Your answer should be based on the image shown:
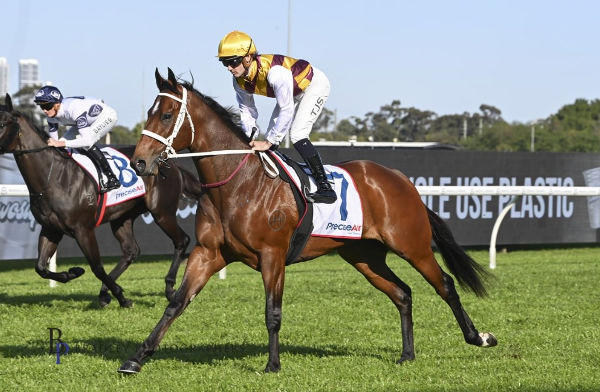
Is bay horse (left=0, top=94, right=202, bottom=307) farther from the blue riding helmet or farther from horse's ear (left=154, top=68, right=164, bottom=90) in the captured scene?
horse's ear (left=154, top=68, right=164, bottom=90)

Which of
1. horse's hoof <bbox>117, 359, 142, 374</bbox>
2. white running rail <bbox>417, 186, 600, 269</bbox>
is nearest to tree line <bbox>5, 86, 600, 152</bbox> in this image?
white running rail <bbox>417, 186, 600, 269</bbox>

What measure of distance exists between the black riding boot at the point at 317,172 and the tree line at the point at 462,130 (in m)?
35.5

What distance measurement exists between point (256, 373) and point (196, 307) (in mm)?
2987

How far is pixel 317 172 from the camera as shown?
5781mm

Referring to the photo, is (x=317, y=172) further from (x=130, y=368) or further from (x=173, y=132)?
(x=130, y=368)

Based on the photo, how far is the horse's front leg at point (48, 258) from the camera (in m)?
7.87

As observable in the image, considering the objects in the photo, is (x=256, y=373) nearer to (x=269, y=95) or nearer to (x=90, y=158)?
(x=269, y=95)

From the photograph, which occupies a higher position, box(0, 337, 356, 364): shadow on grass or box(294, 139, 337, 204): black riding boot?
box(294, 139, 337, 204): black riding boot

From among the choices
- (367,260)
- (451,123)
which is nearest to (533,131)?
(451,123)

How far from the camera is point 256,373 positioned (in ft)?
17.6

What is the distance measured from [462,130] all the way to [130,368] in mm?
60280

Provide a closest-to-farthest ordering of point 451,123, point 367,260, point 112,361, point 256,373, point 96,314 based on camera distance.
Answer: point 256,373
point 112,361
point 367,260
point 96,314
point 451,123

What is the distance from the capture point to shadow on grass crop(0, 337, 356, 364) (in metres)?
6.01

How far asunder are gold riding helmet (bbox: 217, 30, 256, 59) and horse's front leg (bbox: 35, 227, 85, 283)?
318 centimetres
